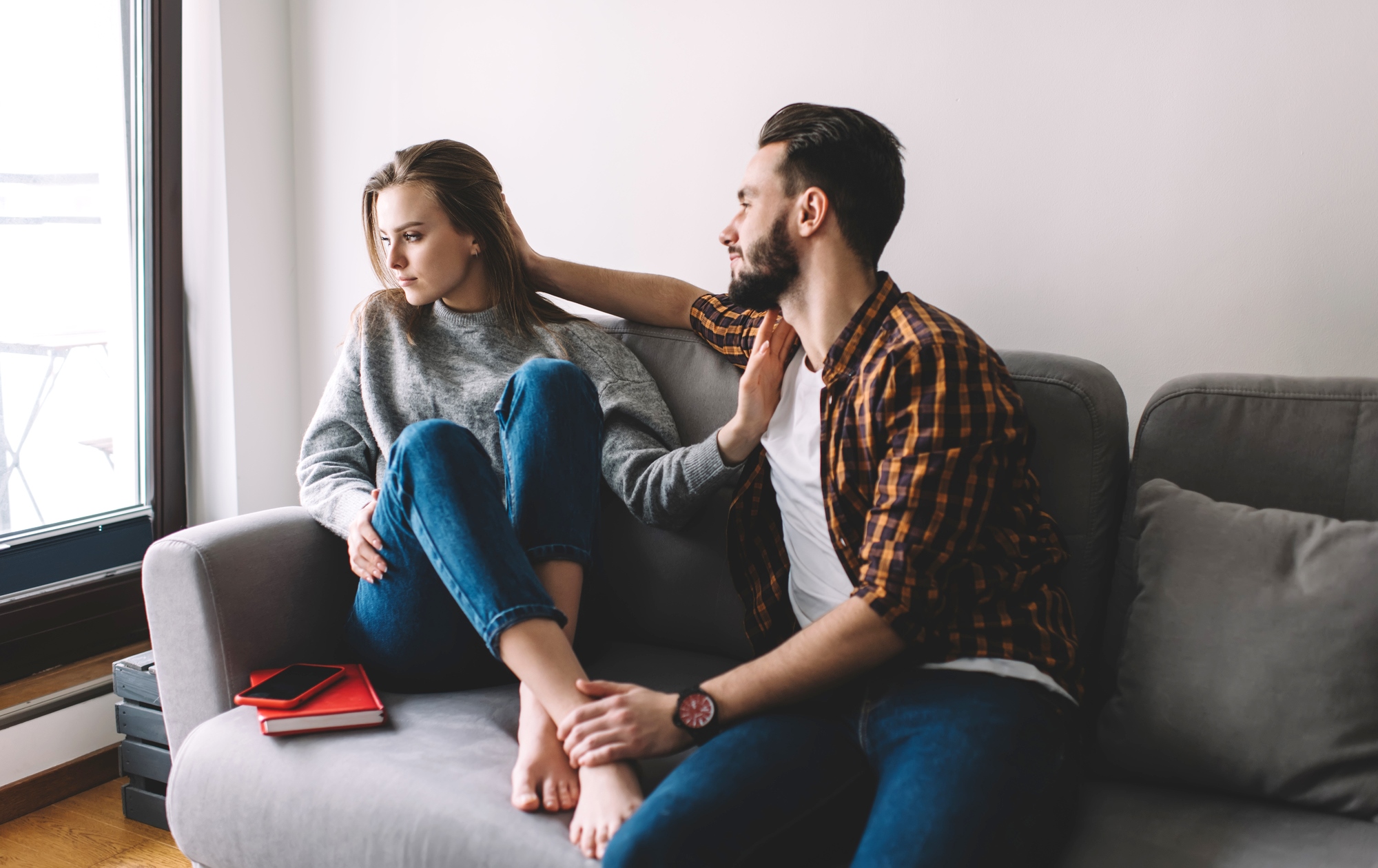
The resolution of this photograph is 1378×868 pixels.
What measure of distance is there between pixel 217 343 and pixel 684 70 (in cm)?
130

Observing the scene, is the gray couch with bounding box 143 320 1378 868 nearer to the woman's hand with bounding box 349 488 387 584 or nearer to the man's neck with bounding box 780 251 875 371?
the woman's hand with bounding box 349 488 387 584

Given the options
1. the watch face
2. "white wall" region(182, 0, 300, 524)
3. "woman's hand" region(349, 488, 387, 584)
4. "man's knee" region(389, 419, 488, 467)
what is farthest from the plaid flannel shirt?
"white wall" region(182, 0, 300, 524)

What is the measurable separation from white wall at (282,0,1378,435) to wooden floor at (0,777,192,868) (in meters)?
1.39

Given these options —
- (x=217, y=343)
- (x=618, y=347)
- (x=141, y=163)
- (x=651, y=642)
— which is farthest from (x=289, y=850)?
(x=141, y=163)

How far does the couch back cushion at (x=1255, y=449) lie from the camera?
124cm

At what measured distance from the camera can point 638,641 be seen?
160cm

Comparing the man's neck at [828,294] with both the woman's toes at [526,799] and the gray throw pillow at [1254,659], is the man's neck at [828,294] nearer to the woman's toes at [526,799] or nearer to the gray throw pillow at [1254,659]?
the gray throw pillow at [1254,659]

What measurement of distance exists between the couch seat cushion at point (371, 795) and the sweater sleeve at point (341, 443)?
14.5 inches

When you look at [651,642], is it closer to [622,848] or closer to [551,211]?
[622,848]

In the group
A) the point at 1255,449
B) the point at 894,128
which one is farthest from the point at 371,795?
the point at 894,128

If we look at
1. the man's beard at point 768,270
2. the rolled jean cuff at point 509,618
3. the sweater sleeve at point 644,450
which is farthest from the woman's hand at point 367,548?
the man's beard at point 768,270

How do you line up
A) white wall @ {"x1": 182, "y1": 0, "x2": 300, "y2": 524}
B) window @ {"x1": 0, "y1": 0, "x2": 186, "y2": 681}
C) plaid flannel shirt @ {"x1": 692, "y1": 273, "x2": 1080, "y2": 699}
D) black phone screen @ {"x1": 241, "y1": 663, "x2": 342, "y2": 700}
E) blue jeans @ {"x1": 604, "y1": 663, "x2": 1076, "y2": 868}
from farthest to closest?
white wall @ {"x1": 182, "y1": 0, "x2": 300, "y2": 524}, window @ {"x1": 0, "y1": 0, "x2": 186, "y2": 681}, black phone screen @ {"x1": 241, "y1": 663, "x2": 342, "y2": 700}, plaid flannel shirt @ {"x1": 692, "y1": 273, "x2": 1080, "y2": 699}, blue jeans @ {"x1": 604, "y1": 663, "x2": 1076, "y2": 868}

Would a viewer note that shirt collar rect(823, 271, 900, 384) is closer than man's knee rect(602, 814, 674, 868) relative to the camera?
No

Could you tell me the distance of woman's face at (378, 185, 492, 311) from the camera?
1585 mm
